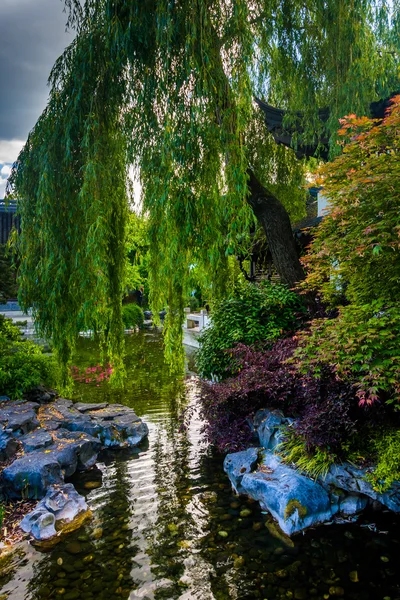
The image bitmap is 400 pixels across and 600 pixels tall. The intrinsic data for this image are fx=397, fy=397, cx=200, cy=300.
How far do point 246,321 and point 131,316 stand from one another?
1468 centimetres

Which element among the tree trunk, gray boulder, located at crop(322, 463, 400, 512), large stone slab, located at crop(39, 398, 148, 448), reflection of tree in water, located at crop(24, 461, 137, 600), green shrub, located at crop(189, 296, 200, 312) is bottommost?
reflection of tree in water, located at crop(24, 461, 137, 600)

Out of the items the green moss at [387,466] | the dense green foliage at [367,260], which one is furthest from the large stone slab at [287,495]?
the dense green foliage at [367,260]

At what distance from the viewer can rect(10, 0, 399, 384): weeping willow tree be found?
15.2ft

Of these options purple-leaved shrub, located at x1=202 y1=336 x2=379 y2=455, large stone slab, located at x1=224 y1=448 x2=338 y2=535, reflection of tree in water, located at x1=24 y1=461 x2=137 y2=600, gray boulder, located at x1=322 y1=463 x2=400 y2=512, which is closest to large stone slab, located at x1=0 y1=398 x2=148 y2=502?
reflection of tree in water, located at x1=24 y1=461 x2=137 y2=600

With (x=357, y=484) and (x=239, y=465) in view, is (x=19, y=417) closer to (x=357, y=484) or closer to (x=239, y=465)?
(x=239, y=465)

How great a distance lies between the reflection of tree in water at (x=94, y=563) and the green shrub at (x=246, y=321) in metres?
3.13

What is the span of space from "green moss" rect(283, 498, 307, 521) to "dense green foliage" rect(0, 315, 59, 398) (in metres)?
4.92

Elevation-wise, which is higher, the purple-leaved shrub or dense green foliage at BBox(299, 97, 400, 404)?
dense green foliage at BBox(299, 97, 400, 404)

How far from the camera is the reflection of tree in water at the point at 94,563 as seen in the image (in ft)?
10.4

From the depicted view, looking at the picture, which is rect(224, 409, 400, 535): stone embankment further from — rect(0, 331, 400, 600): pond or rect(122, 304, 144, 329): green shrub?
rect(122, 304, 144, 329): green shrub

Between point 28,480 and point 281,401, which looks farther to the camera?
point 281,401

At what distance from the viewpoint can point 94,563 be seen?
11.5 feet

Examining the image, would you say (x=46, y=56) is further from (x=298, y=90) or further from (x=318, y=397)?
(x=318, y=397)

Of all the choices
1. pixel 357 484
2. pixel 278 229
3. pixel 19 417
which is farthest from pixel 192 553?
pixel 278 229
